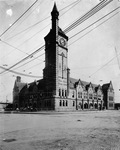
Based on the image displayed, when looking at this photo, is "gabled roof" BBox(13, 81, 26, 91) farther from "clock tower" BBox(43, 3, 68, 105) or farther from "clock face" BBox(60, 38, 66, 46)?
"clock face" BBox(60, 38, 66, 46)

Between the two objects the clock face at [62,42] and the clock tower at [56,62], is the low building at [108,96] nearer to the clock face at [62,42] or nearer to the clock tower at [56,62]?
the clock tower at [56,62]

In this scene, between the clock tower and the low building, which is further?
the low building

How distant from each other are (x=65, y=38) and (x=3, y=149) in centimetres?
4785

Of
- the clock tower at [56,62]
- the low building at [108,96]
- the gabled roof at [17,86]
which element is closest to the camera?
the clock tower at [56,62]

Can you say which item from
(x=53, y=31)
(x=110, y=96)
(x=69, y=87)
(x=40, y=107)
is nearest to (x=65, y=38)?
(x=53, y=31)

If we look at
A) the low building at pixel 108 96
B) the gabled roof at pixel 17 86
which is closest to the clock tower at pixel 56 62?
the gabled roof at pixel 17 86

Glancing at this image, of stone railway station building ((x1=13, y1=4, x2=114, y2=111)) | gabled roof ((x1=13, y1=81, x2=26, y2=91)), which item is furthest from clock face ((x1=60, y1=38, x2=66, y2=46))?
gabled roof ((x1=13, y1=81, x2=26, y2=91))

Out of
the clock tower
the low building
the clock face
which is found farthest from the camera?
the low building

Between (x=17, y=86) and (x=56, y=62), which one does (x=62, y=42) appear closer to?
(x=56, y=62)

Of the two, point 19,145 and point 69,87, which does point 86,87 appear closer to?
point 69,87

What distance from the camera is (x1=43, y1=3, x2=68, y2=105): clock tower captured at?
4615cm

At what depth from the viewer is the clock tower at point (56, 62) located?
46.2m

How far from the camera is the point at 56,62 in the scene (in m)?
46.7

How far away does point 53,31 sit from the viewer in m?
47.8
